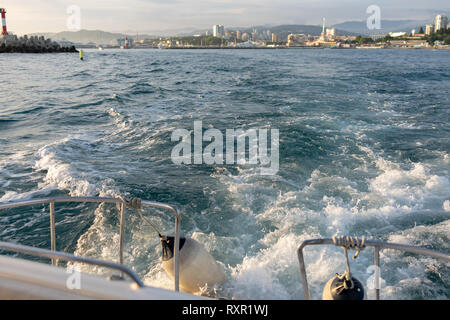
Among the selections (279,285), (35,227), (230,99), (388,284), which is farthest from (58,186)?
(230,99)

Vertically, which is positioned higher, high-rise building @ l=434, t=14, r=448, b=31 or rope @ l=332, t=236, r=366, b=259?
high-rise building @ l=434, t=14, r=448, b=31

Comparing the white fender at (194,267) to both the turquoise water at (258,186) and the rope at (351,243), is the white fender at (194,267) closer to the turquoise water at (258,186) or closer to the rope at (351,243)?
the turquoise water at (258,186)

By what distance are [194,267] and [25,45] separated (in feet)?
234

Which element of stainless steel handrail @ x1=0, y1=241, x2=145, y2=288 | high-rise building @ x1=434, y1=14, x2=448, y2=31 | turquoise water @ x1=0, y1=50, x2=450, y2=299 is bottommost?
turquoise water @ x1=0, y1=50, x2=450, y2=299

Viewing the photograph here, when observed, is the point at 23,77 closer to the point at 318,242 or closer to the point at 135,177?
the point at 135,177

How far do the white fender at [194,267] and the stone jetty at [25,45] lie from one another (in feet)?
228

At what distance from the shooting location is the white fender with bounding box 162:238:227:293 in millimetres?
2766

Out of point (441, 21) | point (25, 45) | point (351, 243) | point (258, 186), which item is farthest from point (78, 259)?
point (441, 21)

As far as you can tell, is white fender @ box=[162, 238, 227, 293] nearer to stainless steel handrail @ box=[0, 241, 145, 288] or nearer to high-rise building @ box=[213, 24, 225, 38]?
stainless steel handrail @ box=[0, 241, 145, 288]

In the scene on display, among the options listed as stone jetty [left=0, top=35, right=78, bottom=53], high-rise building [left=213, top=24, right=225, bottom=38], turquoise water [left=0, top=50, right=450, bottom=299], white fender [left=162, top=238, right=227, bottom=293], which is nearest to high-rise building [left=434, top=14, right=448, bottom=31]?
high-rise building [left=213, top=24, right=225, bottom=38]

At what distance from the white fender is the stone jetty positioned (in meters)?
69.6

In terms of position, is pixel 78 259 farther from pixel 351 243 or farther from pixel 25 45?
pixel 25 45

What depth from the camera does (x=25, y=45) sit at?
60656 millimetres

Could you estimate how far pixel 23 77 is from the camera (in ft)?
77.7
